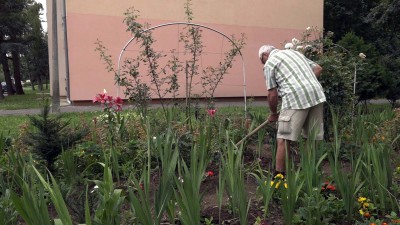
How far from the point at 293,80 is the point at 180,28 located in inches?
555

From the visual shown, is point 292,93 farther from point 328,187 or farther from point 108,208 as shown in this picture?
point 108,208

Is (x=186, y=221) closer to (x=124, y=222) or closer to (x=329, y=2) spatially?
(x=124, y=222)

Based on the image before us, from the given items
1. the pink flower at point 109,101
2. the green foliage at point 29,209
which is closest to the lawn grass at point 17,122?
the pink flower at point 109,101

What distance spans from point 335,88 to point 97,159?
3.35 m

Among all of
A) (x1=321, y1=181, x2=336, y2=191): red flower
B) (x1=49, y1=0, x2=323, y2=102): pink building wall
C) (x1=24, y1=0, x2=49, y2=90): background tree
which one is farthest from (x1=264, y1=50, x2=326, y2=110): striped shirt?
(x1=24, y1=0, x2=49, y2=90): background tree

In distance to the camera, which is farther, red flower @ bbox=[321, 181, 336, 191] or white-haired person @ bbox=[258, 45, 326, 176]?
white-haired person @ bbox=[258, 45, 326, 176]

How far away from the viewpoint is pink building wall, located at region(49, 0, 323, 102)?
16.5 metres

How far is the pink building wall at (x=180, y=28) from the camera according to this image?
54.3ft

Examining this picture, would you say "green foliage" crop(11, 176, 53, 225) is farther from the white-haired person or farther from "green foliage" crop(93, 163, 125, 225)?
Result: the white-haired person

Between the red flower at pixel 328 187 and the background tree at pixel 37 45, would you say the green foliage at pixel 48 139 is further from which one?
the background tree at pixel 37 45

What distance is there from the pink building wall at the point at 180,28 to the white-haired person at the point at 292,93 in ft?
32.3

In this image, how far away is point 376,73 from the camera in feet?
39.3

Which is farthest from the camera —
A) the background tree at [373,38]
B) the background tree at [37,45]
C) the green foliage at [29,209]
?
the background tree at [37,45]

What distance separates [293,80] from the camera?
4.36 metres
